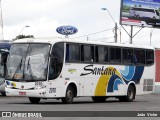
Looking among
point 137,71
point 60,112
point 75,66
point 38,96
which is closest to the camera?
point 60,112

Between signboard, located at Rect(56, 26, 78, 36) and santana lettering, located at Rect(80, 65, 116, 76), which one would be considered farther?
signboard, located at Rect(56, 26, 78, 36)

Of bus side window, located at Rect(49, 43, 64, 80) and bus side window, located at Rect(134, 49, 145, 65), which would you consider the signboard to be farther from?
bus side window, located at Rect(49, 43, 64, 80)

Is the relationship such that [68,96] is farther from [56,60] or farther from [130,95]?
[130,95]

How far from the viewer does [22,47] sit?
27672mm

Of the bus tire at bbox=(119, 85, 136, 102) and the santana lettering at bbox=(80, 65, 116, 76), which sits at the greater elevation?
the santana lettering at bbox=(80, 65, 116, 76)

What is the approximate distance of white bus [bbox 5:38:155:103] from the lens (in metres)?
26.8

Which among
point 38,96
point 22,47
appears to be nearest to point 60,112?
point 38,96

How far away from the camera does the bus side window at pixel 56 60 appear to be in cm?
2689

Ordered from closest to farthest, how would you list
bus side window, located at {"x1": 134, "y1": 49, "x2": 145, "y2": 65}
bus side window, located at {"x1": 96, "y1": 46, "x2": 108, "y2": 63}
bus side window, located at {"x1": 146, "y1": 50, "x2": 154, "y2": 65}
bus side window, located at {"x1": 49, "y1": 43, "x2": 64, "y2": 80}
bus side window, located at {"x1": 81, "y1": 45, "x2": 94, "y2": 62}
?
bus side window, located at {"x1": 49, "y1": 43, "x2": 64, "y2": 80}, bus side window, located at {"x1": 81, "y1": 45, "x2": 94, "y2": 62}, bus side window, located at {"x1": 96, "y1": 46, "x2": 108, "y2": 63}, bus side window, located at {"x1": 134, "y1": 49, "x2": 145, "y2": 65}, bus side window, located at {"x1": 146, "y1": 50, "x2": 154, "y2": 65}

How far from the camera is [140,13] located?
60.2 metres

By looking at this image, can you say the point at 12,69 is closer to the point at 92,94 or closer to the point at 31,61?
the point at 31,61

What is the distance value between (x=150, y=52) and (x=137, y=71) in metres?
2.02

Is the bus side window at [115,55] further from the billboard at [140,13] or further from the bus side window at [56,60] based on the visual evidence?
the billboard at [140,13]

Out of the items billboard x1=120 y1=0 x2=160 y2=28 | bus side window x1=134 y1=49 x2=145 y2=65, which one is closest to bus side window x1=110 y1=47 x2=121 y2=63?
bus side window x1=134 y1=49 x2=145 y2=65
